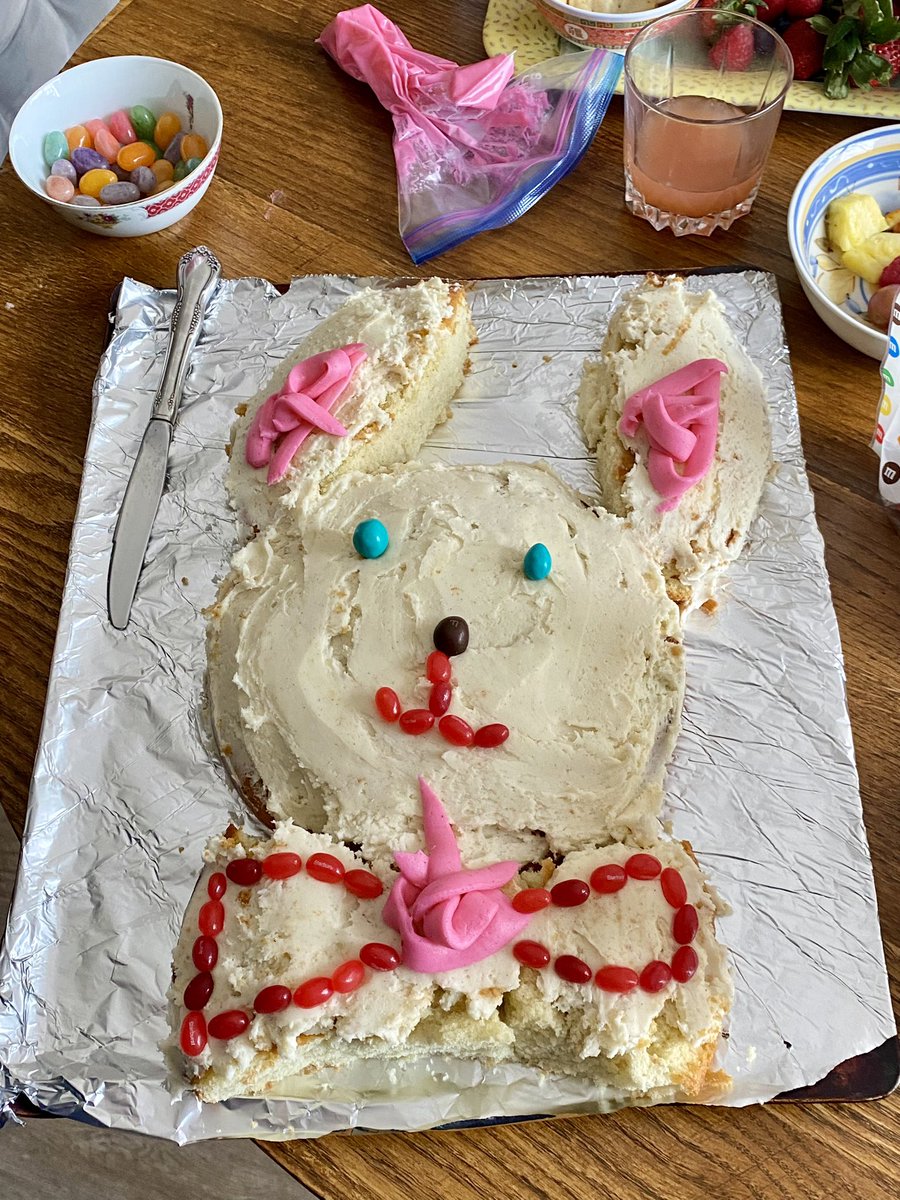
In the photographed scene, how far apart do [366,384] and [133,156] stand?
0.98 m

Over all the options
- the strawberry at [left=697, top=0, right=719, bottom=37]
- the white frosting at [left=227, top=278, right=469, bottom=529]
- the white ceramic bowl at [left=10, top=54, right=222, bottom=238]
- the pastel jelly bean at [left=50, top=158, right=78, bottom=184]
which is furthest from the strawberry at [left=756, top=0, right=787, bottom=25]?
the pastel jelly bean at [left=50, top=158, right=78, bottom=184]

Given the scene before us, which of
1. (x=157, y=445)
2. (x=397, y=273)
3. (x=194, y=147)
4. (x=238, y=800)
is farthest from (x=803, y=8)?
(x=238, y=800)

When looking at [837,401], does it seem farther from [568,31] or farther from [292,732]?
[292,732]

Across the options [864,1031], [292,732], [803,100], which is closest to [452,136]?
[803,100]

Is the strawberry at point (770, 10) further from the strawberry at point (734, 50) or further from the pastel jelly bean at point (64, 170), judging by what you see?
the pastel jelly bean at point (64, 170)

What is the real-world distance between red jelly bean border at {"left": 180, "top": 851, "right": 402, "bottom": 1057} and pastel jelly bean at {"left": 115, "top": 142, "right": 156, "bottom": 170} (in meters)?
→ 1.77

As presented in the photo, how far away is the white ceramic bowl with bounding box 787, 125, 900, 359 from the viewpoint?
232 centimetres

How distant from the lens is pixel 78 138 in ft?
8.55

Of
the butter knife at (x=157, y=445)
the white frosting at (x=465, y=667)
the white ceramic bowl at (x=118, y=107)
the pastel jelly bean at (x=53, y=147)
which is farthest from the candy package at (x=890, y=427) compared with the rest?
the pastel jelly bean at (x=53, y=147)

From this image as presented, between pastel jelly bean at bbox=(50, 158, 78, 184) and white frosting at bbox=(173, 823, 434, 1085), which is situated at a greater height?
pastel jelly bean at bbox=(50, 158, 78, 184)

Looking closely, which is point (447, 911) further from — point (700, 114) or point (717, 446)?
point (700, 114)

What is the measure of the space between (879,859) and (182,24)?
2.76 metres

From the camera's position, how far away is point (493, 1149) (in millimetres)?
1661

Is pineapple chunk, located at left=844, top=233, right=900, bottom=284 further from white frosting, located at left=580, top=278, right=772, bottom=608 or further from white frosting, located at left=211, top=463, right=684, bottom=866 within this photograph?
white frosting, located at left=211, top=463, right=684, bottom=866
